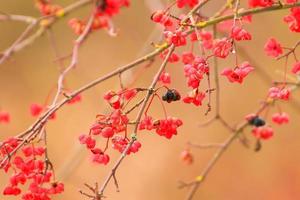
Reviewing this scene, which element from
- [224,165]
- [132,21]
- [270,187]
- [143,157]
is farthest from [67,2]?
[270,187]

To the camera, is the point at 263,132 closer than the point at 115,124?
No

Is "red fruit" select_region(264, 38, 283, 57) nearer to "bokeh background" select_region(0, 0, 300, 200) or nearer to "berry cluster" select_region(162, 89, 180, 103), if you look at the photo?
"berry cluster" select_region(162, 89, 180, 103)

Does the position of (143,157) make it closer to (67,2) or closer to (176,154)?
(176,154)

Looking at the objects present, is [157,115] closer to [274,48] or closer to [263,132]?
[263,132]

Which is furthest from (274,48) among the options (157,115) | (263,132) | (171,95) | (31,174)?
(157,115)

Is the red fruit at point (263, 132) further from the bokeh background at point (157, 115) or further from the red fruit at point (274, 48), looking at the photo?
the bokeh background at point (157, 115)

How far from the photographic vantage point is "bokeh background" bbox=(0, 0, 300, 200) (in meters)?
5.50

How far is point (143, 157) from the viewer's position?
5922mm

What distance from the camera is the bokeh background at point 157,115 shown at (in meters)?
5.50

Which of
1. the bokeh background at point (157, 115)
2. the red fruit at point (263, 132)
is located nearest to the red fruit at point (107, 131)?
the red fruit at point (263, 132)

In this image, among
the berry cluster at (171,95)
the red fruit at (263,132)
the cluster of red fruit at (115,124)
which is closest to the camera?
the cluster of red fruit at (115,124)

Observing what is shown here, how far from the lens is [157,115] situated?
20.5 feet

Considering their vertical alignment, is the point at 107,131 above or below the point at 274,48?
below

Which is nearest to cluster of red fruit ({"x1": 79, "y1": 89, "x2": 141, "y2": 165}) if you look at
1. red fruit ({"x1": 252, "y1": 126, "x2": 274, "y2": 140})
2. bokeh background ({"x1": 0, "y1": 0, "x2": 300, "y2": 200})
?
red fruit ({"x1": 252, "y1": 126, "x2": 274, "y2": 140})
